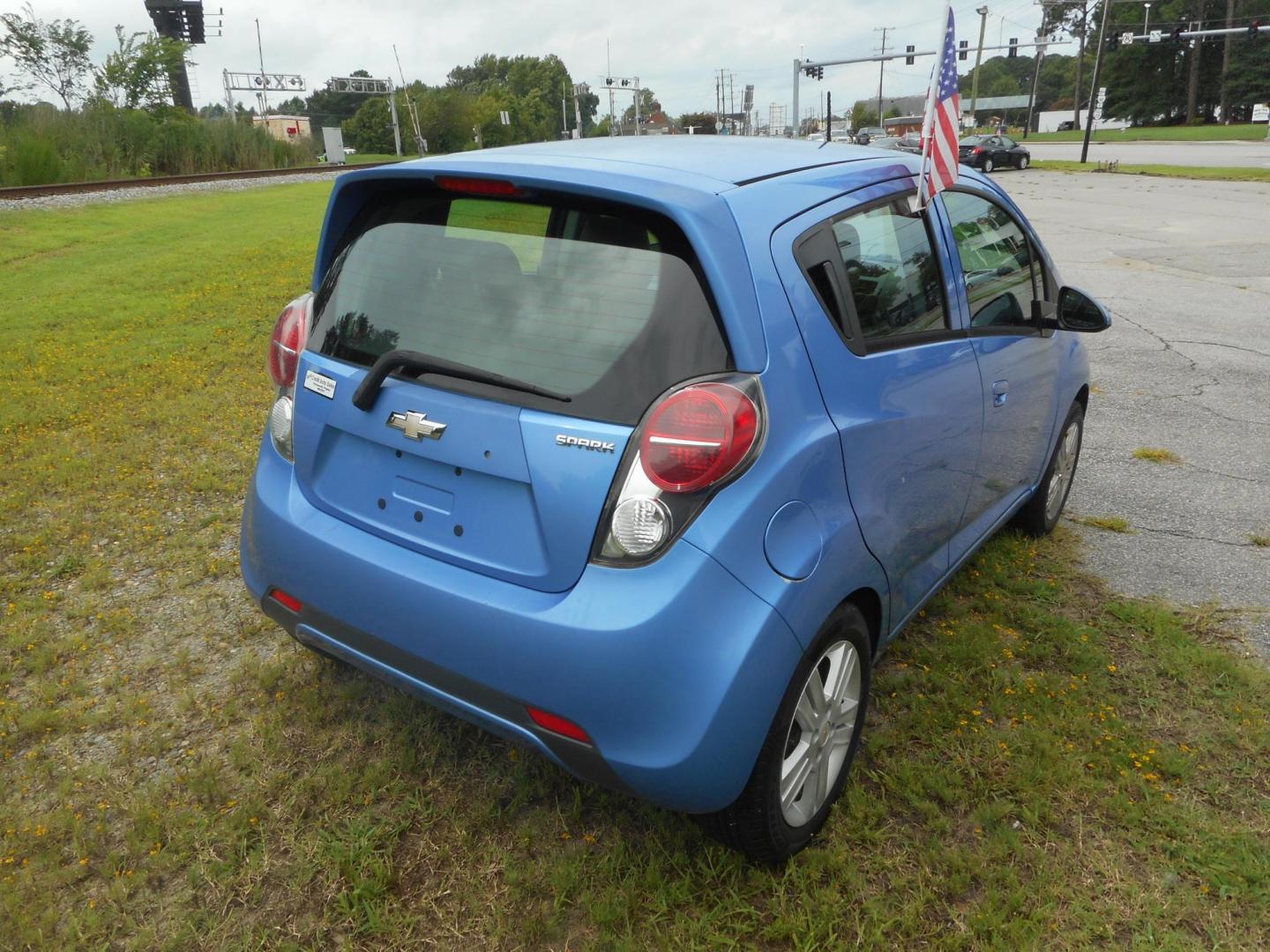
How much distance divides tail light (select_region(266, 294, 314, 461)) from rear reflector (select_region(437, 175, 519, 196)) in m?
0.63

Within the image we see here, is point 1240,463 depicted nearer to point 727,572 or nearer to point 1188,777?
point 1188,777

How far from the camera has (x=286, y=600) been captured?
2615 mm

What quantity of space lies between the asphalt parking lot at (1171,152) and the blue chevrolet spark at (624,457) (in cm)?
3630

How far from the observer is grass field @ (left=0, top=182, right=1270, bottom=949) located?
7.67 feet

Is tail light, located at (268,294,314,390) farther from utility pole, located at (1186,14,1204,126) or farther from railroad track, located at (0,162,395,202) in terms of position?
utility pole, located at (1186,14,1204,126)

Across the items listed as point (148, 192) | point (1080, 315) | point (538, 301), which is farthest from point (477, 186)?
point (148, 192)

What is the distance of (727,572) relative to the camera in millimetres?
2029

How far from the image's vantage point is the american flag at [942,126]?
120 inches

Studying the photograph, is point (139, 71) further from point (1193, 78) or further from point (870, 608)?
point (1193, 78)

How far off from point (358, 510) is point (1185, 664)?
2.90 m

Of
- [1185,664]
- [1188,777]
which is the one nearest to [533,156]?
[1188,777]

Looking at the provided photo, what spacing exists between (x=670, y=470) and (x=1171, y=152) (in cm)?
5019

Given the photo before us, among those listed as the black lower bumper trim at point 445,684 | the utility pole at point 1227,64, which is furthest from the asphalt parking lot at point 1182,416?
the utility pole at point 1227,64

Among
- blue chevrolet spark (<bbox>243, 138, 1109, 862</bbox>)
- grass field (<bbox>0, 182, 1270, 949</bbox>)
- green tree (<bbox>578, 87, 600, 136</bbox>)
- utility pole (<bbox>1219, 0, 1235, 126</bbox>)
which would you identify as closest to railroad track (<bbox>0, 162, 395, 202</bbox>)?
grass field (<bbox>0, 182, 1270, 949</bbox>)
